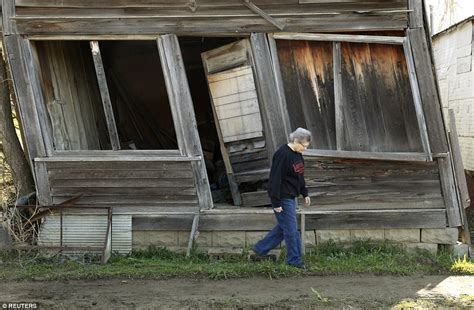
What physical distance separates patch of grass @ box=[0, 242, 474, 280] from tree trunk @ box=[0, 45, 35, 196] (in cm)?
111

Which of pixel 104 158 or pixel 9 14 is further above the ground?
pixel 9 14

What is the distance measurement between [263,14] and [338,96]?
1401 mm

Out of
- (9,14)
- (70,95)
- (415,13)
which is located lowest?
(70,95)

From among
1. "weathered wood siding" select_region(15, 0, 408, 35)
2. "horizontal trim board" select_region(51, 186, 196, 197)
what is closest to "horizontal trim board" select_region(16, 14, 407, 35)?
"weathered wood siding" select_region(15, 0, 408, 35)

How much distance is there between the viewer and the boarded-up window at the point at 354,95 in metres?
6.65

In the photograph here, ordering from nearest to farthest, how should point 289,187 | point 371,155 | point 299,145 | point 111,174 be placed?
point 299,145, point 289,187, point 371,155, point 111,174

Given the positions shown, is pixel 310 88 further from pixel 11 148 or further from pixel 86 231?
pixel 11 148

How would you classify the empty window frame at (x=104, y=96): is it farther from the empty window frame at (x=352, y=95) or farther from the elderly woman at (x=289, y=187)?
the empty window frame at (x=352, y=95)

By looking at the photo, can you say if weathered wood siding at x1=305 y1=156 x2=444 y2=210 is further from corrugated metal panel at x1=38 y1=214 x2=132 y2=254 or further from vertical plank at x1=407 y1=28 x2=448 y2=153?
corrugated metal panel at x1=38 y1=214 x2=132 y2=254

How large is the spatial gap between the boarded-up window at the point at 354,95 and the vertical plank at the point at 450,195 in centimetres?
48

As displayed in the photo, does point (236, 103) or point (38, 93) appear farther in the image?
point (236, 103)

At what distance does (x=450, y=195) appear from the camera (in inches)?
266

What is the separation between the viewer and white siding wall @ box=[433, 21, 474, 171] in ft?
33.6

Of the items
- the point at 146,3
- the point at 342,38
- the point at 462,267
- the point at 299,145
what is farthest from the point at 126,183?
the point at 462,267
